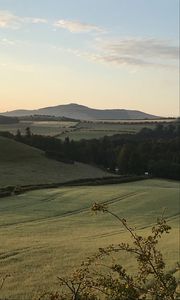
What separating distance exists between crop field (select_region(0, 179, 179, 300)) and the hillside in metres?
12.0

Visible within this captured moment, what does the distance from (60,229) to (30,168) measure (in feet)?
179

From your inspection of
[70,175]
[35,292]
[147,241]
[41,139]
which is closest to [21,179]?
[70,175]

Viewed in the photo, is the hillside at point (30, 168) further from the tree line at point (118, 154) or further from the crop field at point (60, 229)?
the crop field at point (60, 229)

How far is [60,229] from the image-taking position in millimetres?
40781

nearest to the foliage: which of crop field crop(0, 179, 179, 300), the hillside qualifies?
crop field crop(0, 179, 179, 300)

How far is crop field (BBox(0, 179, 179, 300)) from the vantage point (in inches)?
962

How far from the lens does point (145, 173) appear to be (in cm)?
11200

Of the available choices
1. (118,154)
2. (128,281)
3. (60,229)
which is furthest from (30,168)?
(128,281)

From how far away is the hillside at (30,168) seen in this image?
8138 centimetres

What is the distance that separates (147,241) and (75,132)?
155 m

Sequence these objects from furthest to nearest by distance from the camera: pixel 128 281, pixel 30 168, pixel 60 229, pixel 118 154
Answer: pixel 118 154 → pixel 30 168 → pixel 60 229 → pixel 128 281

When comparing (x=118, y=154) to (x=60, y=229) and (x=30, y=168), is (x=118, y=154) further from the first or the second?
(x=60, y=229)

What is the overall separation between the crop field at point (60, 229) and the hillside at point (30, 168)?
12.0 metres

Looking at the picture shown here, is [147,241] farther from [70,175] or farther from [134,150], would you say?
[134,150]
